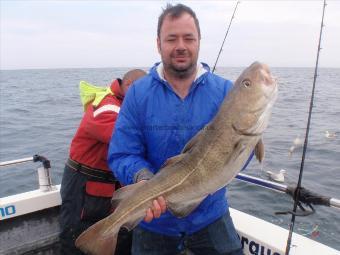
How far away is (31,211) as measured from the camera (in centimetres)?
488

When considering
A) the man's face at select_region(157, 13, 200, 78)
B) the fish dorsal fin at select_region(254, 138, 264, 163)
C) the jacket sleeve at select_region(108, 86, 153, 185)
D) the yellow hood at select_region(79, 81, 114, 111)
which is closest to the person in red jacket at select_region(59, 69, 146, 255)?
the yellow hood at select_region(79, 81, 114, 111)

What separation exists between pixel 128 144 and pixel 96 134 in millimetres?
1045

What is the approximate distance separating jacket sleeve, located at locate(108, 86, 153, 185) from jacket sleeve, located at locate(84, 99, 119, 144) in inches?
32.5

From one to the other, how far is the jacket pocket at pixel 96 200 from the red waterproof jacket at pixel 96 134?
0.20 m

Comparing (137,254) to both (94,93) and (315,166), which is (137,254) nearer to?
(94,93)

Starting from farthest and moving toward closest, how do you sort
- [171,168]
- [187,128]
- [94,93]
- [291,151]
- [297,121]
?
[297,121], [291,151], [94,93], [187,128], [171,168]

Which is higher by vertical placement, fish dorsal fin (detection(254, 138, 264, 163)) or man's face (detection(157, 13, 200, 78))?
man's face (detection(157, 13, 200, 78))

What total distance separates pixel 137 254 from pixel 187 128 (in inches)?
47.2

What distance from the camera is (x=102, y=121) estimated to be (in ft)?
13.8

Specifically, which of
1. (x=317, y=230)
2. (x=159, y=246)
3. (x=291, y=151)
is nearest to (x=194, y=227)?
(x=159, y=246)

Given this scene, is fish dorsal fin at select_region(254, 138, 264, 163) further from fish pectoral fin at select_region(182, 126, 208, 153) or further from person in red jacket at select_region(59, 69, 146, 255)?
person in red jacket at select_region(59, 69, 146, 255)

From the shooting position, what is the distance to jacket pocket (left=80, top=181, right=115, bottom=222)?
4320 millimetres

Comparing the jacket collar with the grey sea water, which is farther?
the grey sea water

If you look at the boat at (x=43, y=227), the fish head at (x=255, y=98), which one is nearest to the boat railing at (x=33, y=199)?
the boat at (x=43, y=227)
